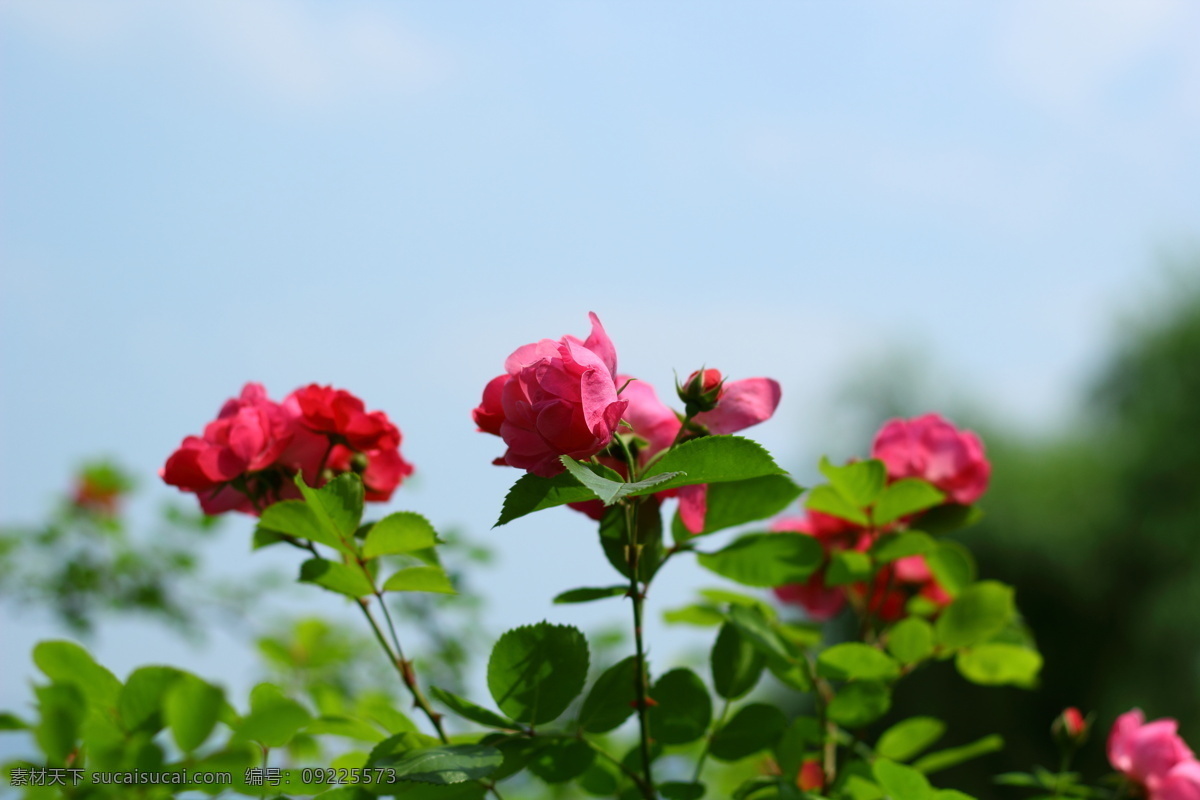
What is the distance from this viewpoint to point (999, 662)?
59 cm

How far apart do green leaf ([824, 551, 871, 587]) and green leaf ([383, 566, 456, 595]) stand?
227 millimetres

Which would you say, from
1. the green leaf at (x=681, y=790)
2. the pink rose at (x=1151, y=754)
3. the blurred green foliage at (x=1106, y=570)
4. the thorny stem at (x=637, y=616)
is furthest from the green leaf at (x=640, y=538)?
the blurred green foliage at (x=1106, y=570)

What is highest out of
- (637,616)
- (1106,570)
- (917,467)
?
(1106,570)

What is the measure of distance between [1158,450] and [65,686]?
6.68 meters

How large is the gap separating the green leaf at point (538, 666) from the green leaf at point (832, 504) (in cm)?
20

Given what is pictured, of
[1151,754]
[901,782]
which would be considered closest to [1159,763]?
[1151,754]

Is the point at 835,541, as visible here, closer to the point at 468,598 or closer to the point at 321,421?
the point at 321,421

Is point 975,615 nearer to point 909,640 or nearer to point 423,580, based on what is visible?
point 909,640

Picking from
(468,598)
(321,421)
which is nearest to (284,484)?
(321,421)

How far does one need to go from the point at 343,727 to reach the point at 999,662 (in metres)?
0.40

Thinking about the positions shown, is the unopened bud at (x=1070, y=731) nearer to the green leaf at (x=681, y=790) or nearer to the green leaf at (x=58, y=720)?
the green leaf at (x=681, y=790)

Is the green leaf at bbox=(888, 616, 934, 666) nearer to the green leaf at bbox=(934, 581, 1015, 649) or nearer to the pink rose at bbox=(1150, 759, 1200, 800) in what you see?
the green leaf at bbox=(934, 581, 1015, 649)

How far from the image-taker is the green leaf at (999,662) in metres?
0.59

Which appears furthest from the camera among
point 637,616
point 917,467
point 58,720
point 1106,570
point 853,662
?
point 1106,570
